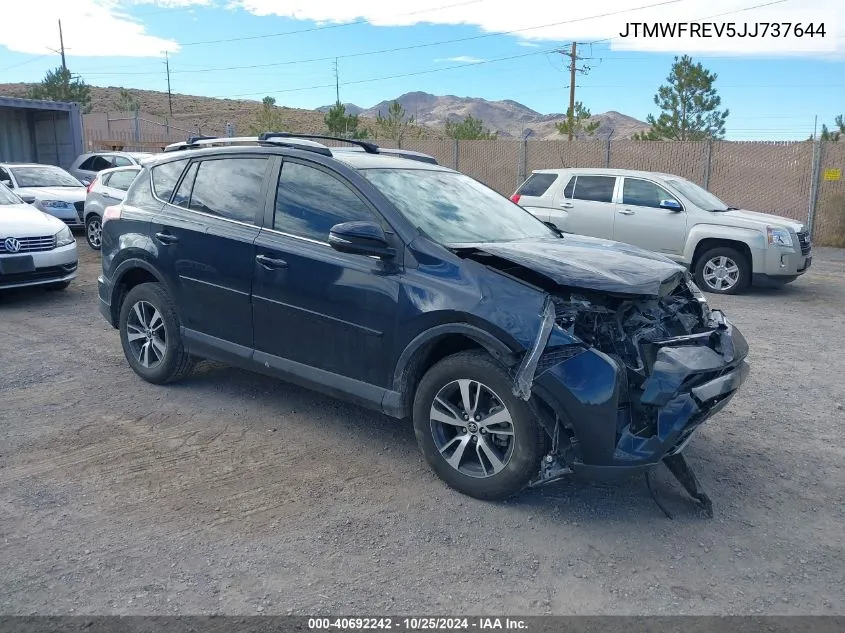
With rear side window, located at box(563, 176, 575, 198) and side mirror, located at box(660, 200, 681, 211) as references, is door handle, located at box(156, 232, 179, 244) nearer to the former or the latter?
side mirror, located at box(660, 200, 681, 211)

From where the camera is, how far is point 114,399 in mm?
5398

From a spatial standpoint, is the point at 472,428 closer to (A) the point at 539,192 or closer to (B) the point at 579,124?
(A) the point at 539,192

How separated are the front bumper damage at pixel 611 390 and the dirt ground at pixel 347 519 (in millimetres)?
377

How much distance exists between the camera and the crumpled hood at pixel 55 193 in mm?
14008

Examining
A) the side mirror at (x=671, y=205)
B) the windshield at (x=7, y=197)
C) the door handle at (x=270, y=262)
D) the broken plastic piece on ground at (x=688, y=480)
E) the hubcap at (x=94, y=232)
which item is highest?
the windshield at (x=7, y=197)

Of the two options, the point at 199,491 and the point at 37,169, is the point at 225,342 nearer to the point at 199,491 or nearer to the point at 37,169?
the point at 199,491

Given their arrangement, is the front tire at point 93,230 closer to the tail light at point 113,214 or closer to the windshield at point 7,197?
the windshield at point 7,197

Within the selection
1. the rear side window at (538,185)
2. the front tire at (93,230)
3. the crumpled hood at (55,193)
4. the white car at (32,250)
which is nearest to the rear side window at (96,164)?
the crumpled hood at (55,193)

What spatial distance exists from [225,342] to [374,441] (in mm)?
1261

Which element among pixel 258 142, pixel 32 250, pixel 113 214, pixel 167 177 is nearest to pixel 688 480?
pixel 258 142

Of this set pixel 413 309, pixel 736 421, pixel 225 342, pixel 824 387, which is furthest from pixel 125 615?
pixel 824 387

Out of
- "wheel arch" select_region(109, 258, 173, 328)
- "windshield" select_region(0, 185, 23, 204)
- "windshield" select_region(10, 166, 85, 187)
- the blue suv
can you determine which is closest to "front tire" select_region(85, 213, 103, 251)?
"windshield" select_region(10, 166, 85, 187)

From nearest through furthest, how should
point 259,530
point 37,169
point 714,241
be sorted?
point 259,530, point 714,241, point 37,169

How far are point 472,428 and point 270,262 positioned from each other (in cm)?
173
